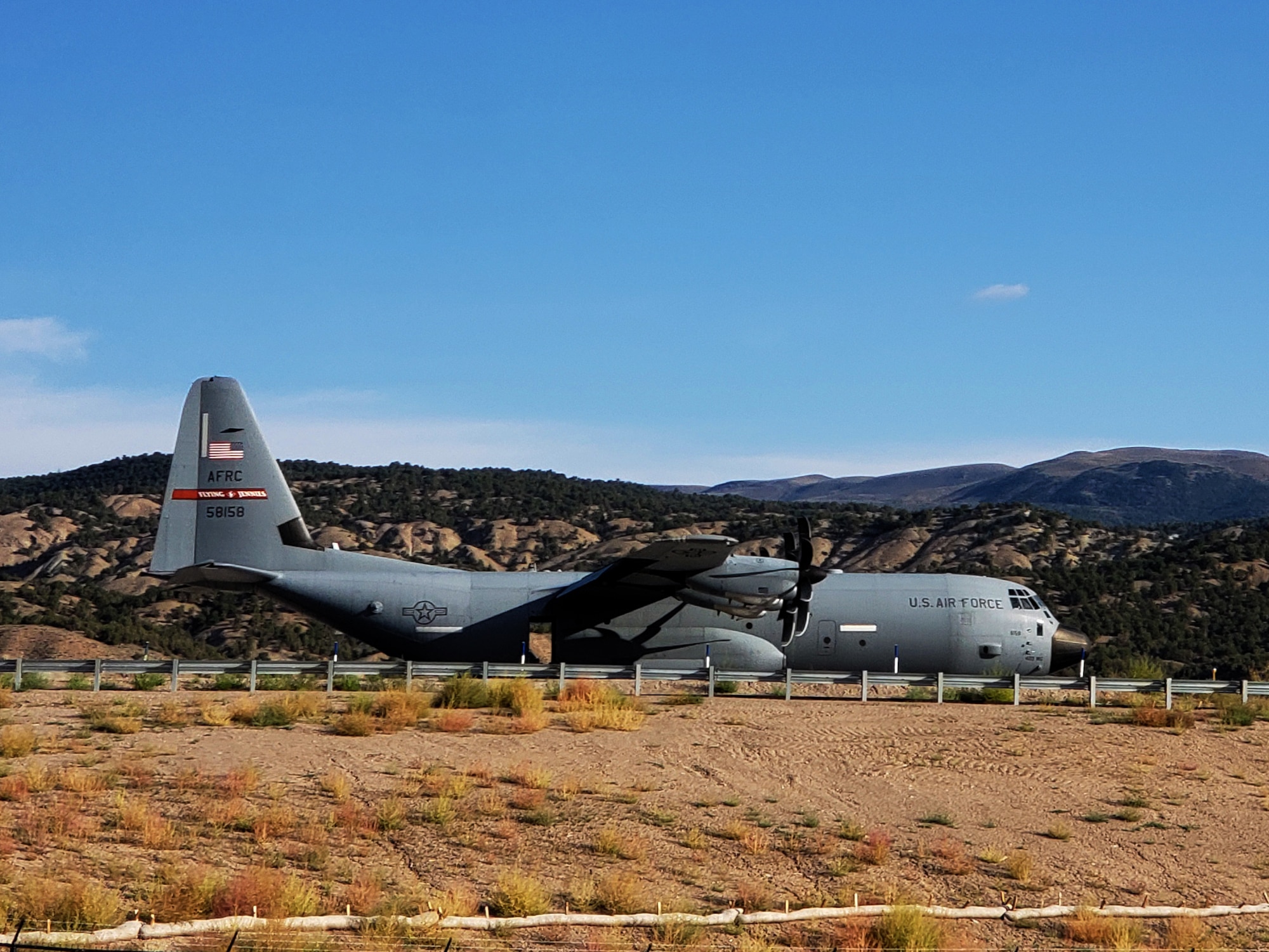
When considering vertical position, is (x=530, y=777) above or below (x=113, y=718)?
below

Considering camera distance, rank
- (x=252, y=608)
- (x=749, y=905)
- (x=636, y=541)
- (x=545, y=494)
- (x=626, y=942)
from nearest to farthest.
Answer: (x=626, y=942) → (x=749, y=905) → (x=252, y=608) → (x=636, y=541) → (x=545, y=494)

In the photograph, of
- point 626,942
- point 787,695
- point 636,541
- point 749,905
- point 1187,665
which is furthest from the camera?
point 636,541

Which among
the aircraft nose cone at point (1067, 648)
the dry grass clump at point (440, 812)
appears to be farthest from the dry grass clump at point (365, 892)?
the aircraft nose cone at point (1067, 648)

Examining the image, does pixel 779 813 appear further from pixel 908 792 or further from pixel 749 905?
pixel 749 905

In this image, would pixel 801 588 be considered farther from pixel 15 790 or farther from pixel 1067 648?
pixel 15 790

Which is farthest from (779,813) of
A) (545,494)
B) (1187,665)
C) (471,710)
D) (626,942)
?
(545,494)

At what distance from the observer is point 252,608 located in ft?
208

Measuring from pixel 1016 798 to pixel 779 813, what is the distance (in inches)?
178

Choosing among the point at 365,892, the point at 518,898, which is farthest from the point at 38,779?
the point at 518,898

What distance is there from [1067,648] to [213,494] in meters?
22.2

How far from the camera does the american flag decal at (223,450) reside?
33938mm

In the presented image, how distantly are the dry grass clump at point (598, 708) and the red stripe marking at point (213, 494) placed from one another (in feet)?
31.4

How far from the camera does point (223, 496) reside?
111ft

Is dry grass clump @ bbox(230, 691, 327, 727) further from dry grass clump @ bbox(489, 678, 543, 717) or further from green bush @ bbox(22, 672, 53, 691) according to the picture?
green bush @ bbox(22, 672, 53, 691)
